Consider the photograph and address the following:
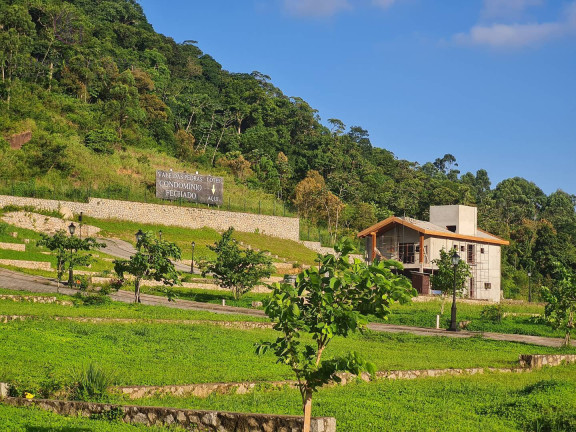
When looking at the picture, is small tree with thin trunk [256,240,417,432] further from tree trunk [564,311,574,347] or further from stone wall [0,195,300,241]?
stone wall [0,195,300,241]

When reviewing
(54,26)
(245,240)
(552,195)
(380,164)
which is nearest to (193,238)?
(245,240)

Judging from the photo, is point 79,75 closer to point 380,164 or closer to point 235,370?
point 380,164

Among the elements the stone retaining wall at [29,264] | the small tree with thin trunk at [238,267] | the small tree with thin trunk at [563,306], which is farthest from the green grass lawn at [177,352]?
the stone retaining wall at [29,264]

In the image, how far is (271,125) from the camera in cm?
11231

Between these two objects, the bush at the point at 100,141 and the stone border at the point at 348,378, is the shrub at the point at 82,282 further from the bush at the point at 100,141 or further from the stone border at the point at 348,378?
the bush at the point at 100,141

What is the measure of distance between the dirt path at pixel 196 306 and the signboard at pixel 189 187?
1217 inches

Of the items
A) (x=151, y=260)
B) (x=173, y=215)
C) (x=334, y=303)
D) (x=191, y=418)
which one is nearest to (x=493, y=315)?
(x=151, y=260)

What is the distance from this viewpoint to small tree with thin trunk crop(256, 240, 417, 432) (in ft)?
27.7

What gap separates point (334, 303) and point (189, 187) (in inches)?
2423

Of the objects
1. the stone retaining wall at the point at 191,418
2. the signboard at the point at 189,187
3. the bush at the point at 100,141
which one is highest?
the bush at the point at 100,141

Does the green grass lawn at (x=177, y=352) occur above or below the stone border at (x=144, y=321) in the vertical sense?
below

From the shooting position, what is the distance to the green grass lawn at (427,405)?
11906 mm

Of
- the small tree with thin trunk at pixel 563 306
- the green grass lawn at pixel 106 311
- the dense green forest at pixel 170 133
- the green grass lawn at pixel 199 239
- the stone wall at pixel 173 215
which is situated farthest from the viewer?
the dense green forest at pixel 170 133

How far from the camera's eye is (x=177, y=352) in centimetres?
1869
